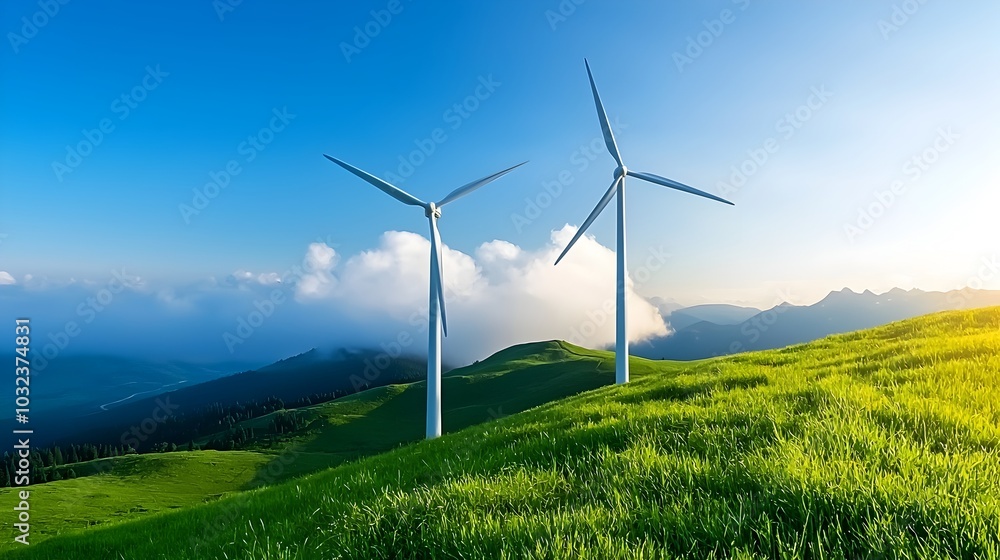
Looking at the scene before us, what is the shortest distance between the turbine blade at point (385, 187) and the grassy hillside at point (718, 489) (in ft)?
118

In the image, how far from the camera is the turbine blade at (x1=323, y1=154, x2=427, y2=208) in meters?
42.6

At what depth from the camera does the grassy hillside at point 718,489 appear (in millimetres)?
4141

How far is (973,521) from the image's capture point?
387 cm

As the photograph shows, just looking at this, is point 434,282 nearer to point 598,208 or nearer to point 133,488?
point 598,208

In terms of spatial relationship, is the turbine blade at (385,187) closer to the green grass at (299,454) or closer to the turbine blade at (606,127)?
the turbine blade at (606,127)

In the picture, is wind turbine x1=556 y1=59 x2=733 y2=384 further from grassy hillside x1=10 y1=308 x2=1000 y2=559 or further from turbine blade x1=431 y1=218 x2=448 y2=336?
grassy hillside x1=10 y1=308 x2=1000 y2=559

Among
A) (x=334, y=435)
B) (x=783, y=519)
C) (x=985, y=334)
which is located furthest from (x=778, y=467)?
(x=334, y=435)

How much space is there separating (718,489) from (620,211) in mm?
43115

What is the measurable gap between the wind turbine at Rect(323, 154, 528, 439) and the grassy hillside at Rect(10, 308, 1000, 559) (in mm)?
32599

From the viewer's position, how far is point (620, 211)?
153 ft

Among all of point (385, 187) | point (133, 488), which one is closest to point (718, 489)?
point (385, 187)

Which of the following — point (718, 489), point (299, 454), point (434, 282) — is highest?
point (434, 282)

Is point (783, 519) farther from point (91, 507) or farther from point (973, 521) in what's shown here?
point (91, 507)

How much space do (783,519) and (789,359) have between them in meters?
13.2
